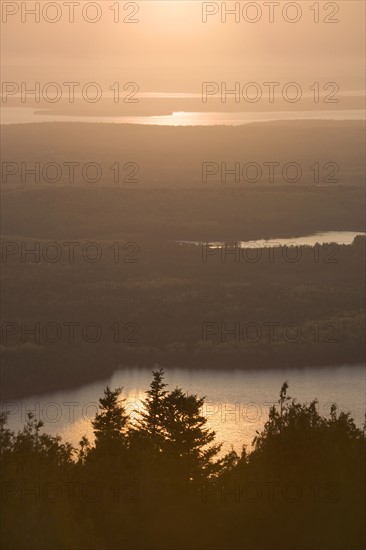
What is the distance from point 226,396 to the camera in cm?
3734

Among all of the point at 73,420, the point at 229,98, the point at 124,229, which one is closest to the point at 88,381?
the point at 73,420

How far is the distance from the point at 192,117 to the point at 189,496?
141845mm

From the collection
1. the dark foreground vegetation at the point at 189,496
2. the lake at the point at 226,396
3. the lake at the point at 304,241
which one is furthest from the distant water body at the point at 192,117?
the dark foreground vegetation at the point at 189,496

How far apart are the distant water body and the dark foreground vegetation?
120358 mm

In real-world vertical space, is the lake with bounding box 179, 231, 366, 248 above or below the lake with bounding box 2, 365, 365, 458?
above

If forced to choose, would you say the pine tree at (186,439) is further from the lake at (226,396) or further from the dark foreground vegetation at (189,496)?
the lake at (226,396)

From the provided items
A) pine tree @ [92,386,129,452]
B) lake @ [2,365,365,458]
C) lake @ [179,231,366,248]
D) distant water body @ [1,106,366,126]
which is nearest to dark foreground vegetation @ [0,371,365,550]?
pine tree @ [92,386,129,452]

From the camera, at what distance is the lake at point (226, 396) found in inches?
1230

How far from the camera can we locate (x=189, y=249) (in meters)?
65.3

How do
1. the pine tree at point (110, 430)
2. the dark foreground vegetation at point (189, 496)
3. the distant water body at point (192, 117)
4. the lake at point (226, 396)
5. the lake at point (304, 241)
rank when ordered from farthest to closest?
the distant water body at point (192, 117) → the lake at point (304, 241) → the lake at point (226, 396) → the pine tree at point (110, 430) → the dark foreground vegetation at point (189, 496)

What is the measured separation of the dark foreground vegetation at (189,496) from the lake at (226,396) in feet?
31.5

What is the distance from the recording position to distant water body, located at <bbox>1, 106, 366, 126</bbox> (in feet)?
468

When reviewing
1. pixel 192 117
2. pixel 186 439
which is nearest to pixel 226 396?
pixel 186 439

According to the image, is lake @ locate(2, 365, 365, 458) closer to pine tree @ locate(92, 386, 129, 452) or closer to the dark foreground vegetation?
pine tree @ locate(92, 386, 129, 452)
